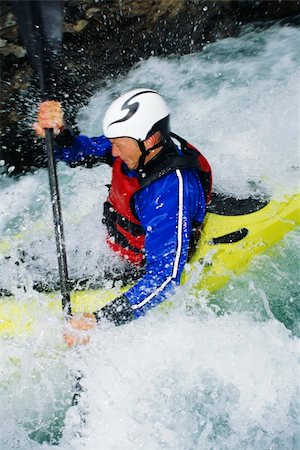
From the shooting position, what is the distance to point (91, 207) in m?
4.25

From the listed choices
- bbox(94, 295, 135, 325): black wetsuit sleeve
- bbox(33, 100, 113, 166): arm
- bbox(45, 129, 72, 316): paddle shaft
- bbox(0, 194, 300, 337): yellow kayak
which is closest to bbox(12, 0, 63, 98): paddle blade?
bbox(33, 100, 113, 166): arm

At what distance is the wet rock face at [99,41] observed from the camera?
5441mm

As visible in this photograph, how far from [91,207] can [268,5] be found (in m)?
4.53

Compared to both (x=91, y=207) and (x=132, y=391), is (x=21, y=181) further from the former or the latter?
(x=132, y=391)

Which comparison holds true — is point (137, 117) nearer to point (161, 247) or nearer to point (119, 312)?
point (161, 247)

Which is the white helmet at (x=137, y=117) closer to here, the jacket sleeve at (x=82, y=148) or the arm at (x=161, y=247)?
the arm at (x=161, y=247)

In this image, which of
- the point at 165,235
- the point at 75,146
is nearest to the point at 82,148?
the point at 75,146

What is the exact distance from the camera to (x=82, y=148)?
3.53 m

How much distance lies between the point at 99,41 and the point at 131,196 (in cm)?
371

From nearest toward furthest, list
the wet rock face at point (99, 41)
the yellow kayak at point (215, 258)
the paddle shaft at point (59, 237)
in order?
the paddle shaft at point (59, 237) < the yellow kayak at point (215, 258) < the wet rock face at point (99, 41)

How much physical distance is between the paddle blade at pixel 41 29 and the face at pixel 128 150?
3.37 ft

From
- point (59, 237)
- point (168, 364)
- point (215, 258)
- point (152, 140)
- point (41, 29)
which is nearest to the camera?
point (152, 140)

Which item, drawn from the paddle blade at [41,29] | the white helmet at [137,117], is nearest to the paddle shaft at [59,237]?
the paddle blade at [41,29]

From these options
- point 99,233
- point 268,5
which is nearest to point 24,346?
point 99,233
